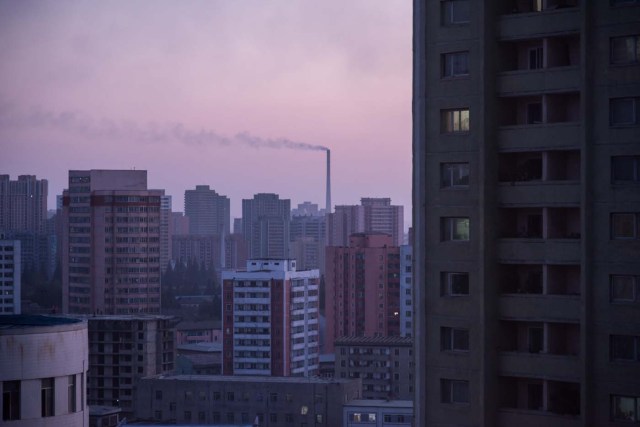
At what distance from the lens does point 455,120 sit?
10.9 meters

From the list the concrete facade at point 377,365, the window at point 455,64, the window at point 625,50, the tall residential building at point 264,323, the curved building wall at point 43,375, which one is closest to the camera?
the curved building wall at point 43,375

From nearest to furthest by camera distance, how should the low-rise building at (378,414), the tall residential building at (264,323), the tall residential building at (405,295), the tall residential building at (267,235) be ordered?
the low-rise building at (378,414)
the tall residential building at (264,323)
the tall residential building at (405,295)
the tall residential building at (267,235)

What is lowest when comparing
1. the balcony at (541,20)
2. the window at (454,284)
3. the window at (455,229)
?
the window at (454,284)

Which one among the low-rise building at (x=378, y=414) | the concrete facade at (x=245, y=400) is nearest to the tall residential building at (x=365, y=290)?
the concrete facade at (x=245, y=400)

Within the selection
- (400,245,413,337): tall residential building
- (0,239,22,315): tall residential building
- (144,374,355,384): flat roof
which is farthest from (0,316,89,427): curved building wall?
(0,239,22,315): tall residential building

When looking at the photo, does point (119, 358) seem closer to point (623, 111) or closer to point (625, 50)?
point (623, 111)

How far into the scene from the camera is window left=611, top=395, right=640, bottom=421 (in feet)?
32.5

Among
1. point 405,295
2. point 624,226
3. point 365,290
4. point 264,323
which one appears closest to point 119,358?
point 264,323

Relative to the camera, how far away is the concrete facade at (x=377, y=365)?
4328cm

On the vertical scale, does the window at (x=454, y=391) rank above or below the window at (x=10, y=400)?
below

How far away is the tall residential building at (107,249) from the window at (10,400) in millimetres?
49663

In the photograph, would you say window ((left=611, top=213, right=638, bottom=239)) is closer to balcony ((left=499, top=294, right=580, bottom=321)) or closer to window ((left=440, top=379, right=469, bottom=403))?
balcony ((left=499, top=294, right=580, bottom=321))

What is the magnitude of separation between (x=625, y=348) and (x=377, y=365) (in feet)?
111

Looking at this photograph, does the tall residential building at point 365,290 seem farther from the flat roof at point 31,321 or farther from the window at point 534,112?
the flat roof at point 31,321
